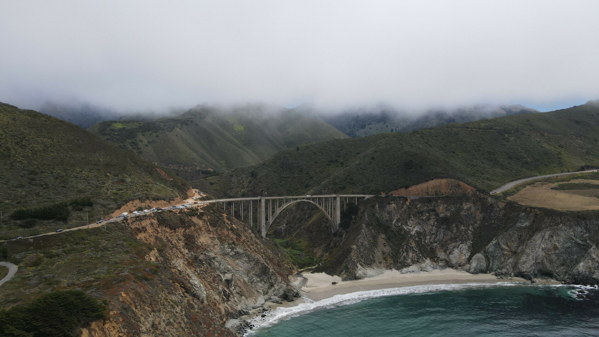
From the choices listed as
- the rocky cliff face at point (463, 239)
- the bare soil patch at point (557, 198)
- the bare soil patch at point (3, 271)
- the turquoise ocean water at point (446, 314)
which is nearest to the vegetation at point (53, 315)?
the bare soil patch at point (3, 271)

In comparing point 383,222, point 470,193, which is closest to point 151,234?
point 383,222

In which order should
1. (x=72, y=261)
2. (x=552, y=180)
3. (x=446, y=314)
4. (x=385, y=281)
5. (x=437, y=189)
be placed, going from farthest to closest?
(x=552, y=180), (x=437, y=189), (x=385, y=281), (x=446, y=314), (x=72, y=261)

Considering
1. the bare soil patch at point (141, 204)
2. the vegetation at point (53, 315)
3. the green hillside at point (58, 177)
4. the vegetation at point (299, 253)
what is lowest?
the vegetation at point (299, 253)

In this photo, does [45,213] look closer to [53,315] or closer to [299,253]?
[53,315]

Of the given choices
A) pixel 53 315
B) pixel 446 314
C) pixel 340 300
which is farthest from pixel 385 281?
pixel 53 315

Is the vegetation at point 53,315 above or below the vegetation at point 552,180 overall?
below

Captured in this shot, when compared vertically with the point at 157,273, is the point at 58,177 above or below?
above

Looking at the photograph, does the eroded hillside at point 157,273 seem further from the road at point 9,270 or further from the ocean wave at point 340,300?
the ocean wave at point 340,300
